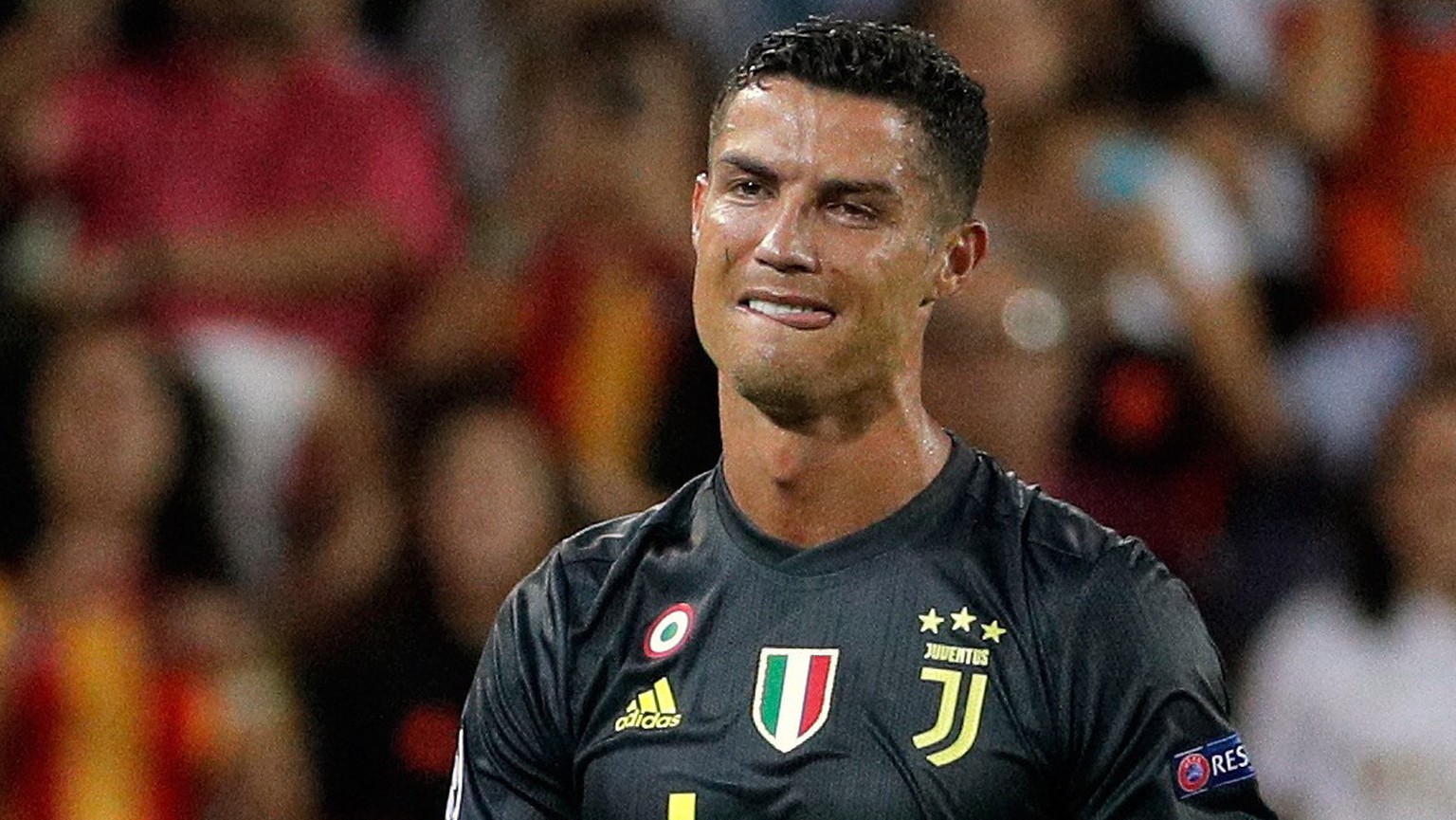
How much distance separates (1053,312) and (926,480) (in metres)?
2.88

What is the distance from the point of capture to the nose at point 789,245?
9.61 ft

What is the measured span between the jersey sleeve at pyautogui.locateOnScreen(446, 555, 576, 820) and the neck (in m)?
0.33

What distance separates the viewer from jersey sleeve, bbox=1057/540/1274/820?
2.87 metres

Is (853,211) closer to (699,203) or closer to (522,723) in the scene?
(699,203)

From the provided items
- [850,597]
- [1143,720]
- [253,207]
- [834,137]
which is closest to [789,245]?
[834,137]

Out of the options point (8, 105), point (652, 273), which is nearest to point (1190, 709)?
point (652, 273)

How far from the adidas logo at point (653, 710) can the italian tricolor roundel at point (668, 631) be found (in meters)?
0.05

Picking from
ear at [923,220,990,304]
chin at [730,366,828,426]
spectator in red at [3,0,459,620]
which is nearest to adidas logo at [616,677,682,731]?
chin at [730,366,828,426]

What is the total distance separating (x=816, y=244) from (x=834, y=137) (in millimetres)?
138

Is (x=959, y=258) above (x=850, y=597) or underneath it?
above

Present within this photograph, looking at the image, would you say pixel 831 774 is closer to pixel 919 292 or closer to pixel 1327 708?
pixel 919 292

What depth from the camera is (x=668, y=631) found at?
3.12 meters

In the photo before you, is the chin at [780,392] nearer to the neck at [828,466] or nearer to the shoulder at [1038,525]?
the neck at [828,466]

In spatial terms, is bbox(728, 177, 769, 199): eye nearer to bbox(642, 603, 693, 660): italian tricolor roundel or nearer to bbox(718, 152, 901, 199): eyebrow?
bbox(718, 152, 901, 199): eyebrow
